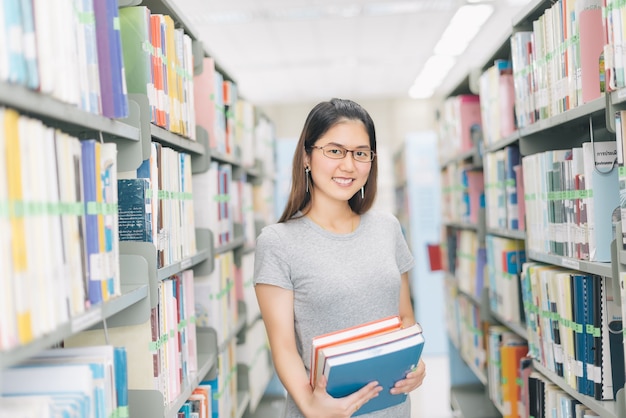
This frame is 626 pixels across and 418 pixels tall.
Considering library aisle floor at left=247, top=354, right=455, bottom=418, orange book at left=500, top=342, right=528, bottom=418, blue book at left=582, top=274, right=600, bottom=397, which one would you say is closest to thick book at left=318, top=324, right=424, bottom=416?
blue book at left=582, top=274, right=600, bottom=397

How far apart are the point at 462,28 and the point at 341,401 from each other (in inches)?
226

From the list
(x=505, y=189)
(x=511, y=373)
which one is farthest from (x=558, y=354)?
(x=505, y=189)

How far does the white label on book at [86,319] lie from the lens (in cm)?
113

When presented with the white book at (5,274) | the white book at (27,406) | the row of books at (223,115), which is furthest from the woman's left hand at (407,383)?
the row of books at (223,115)

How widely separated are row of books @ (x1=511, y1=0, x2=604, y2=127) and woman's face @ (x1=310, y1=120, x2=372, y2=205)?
2.36 feet

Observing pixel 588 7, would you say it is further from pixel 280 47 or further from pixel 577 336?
pixel 280 47

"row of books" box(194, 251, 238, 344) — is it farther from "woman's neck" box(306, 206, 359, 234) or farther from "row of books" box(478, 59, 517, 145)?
"row of books" box(478, 59, 517, 145)

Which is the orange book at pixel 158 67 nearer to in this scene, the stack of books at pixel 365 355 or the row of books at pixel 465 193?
the stack of books at pixel 365 355

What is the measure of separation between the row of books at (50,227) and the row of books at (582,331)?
1.41 m

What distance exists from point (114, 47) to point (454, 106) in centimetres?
281

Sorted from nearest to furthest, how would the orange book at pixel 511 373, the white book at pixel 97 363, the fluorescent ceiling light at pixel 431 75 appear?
the white book at pixel 97 363 < the orange book at pixel 511 373 < the fluorescent ceiling light at pixel 431 75

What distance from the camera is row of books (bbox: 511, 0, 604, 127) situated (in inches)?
67.9

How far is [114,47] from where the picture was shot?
1.35 metres

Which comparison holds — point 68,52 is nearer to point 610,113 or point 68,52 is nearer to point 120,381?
point 120,381
